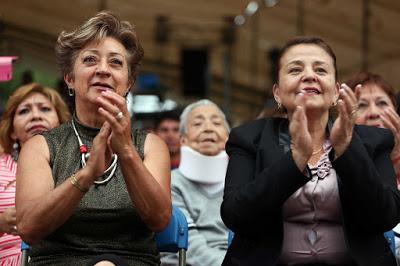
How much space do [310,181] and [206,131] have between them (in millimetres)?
1670

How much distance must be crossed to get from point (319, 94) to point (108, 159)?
0.81 meters

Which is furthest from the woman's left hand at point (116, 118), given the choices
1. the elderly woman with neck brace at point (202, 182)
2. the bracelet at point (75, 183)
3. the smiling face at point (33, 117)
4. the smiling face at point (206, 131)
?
the smiling face at point (206, 131)

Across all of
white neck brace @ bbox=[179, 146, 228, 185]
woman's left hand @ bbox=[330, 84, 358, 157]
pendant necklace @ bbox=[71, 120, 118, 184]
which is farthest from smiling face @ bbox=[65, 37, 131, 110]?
white neck brace @ bbox=[179, 146, 228, 185]

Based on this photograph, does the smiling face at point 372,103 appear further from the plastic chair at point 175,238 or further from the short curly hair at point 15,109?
the short curly hair at point 15,109

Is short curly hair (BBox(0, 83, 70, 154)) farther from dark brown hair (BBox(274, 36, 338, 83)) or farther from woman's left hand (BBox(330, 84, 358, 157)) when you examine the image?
woman's left hand (BBox(330, 84, 358, 157))

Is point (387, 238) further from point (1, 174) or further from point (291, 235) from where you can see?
point (1, 174)

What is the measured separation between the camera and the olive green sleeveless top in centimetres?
321

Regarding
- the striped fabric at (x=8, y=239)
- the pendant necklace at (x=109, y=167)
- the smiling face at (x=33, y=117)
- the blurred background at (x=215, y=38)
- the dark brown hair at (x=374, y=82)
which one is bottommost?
the striped fabric at (x=8, y=239)

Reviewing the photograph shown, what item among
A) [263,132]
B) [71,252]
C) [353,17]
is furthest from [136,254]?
[353,17]

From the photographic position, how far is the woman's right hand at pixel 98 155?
302 cm

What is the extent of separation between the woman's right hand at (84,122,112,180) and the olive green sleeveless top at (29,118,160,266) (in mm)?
203

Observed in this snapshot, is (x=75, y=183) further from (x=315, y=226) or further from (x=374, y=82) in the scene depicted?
(x=374, y=82)

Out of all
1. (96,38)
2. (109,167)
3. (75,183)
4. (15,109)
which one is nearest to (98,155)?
(75,183)

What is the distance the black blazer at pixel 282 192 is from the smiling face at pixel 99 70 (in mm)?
489
